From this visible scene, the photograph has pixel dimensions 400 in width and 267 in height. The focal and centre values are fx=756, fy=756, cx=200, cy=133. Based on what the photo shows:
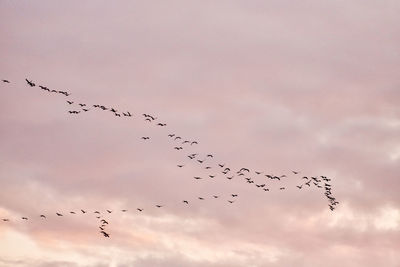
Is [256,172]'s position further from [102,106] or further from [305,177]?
[102,106]

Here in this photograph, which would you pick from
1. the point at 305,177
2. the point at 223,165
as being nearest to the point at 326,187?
the point at 305,177

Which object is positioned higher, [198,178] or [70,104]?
[70,104]

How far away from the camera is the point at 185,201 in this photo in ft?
547

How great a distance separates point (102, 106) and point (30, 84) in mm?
15777

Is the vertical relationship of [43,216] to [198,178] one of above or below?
below

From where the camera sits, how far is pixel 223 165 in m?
171

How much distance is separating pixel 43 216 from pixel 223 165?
136 feet

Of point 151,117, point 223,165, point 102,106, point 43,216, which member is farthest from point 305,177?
point 43,216

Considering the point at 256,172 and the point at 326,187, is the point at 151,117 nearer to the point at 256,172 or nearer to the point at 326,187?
the point at 256,172

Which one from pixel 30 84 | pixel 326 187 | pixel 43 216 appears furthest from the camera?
pixel 326 187

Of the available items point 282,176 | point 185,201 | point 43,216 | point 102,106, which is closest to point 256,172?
point 282,176

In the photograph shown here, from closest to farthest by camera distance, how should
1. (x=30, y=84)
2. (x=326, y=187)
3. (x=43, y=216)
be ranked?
1. (x=30, y=84)
2. (x=43, y=216)
3. (x=326, y=187)

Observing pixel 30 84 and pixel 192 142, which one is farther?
pixel 192 142

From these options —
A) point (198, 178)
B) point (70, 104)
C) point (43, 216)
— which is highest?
point (70, 104)
